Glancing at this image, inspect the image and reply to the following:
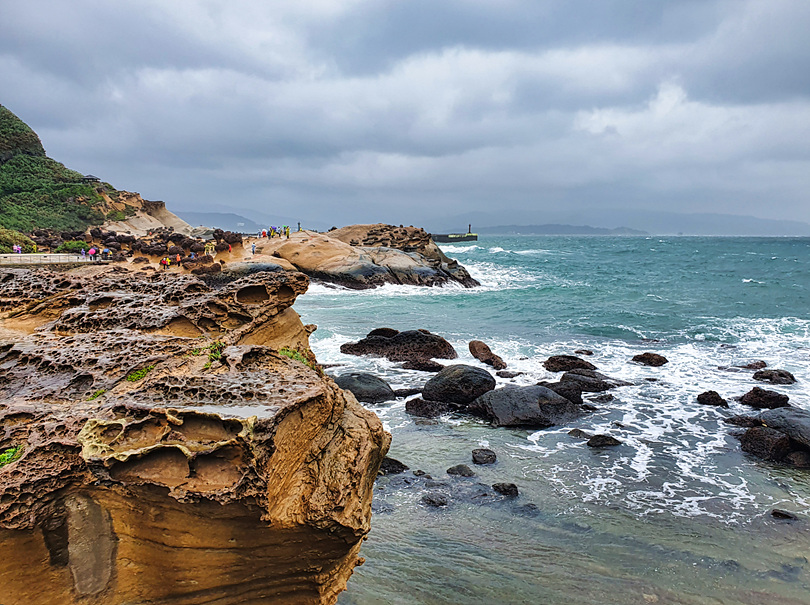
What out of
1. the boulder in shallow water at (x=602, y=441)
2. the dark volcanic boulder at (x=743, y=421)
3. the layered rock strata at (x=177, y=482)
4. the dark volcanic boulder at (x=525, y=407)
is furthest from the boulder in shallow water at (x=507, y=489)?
the dark volcanic boulder at (x=743, y=421)

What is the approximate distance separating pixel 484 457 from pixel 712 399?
7003 mm

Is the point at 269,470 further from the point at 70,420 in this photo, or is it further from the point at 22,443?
the point at 22,443

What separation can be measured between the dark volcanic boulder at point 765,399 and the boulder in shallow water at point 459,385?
20.7 ft

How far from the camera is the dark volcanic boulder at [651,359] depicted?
54.6ft

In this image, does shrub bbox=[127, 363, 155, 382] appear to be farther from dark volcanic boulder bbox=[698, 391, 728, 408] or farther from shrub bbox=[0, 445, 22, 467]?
dark volcanic boulder bbox=[698, 391, 728, 408]

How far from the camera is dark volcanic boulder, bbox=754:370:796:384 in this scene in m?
14.4

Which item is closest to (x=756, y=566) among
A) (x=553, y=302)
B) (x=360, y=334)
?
(x=360, y=334)

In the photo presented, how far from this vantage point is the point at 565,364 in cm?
1573

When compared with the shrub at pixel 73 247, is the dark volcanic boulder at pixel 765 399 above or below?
below

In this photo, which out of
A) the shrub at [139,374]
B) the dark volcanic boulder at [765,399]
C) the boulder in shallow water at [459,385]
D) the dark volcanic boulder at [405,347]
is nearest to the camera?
the shrub at [139,374]

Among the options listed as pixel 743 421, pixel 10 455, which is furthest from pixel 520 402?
pixel 10 455

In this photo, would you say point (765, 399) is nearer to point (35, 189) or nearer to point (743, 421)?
point (743, 421)

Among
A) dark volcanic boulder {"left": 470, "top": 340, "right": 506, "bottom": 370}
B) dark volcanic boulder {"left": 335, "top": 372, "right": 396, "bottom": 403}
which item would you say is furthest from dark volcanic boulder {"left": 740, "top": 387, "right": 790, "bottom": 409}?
dark volcanic boulder {"left": 335, "top": 372, "right": 396, "bottom": 403}

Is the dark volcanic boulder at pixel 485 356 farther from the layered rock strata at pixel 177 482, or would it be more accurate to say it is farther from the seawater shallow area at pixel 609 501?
the layered rock strata at pixel 177 482
